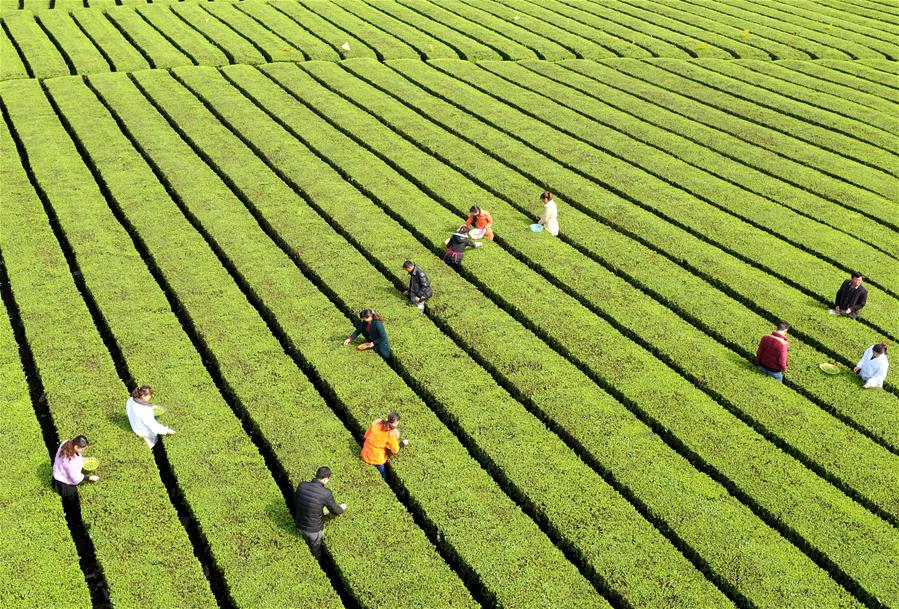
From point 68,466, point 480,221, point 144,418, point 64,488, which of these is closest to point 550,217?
point 480,221

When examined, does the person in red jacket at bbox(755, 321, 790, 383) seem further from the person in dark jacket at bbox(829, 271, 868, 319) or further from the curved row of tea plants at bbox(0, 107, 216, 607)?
the curved row of tea plants at bbox(0, 107, 216, 607)

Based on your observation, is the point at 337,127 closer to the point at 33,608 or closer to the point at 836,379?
the point at 836,379

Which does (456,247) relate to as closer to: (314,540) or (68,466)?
(314,540)

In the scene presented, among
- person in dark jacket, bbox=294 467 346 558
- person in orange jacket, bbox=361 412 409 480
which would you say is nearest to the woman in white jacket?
person in orange jacket, bbox=361 412 409 480

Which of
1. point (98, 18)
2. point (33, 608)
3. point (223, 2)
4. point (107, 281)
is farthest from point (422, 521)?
point (223, 2)

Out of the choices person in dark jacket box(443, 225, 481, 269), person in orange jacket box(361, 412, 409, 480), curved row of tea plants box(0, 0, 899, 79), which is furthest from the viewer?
curved row of tea plants box(0, 0, 899, 79)

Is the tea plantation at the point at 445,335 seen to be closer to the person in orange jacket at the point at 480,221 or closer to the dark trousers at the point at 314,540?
the dark trousers at the point at 314,540

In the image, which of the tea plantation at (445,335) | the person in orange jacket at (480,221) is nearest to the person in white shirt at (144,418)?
the tea plantation at (445,335)
